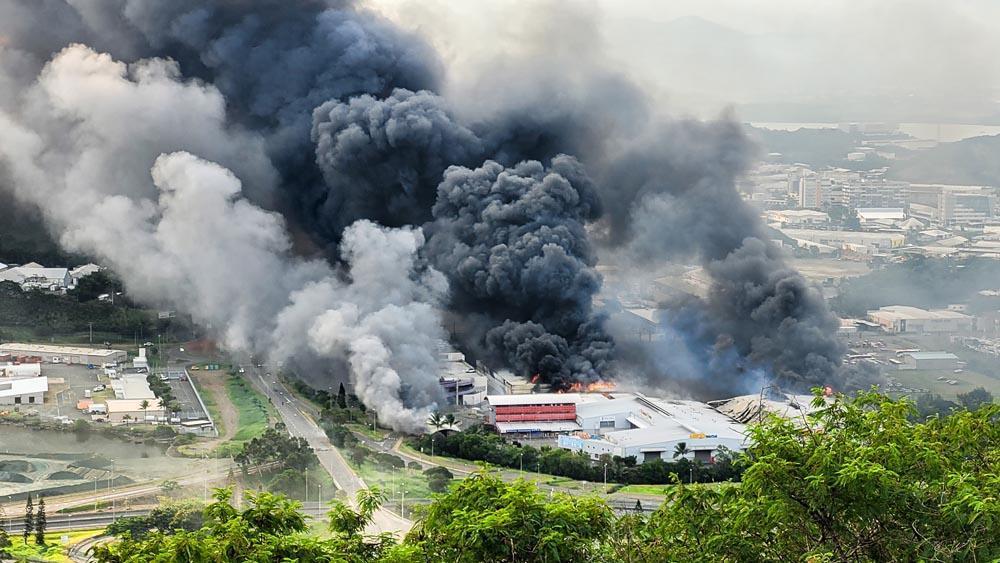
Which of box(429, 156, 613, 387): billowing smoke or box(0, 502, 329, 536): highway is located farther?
box(429, 156, 613, 387): billowing smoke

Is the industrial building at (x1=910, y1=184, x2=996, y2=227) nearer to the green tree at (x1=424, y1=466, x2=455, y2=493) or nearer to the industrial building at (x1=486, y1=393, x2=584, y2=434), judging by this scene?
the industrial building at (x1=486, y1=393, x2=584, y2=434)

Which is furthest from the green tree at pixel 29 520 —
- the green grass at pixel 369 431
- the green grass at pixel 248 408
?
the green grass at pixel 369 431

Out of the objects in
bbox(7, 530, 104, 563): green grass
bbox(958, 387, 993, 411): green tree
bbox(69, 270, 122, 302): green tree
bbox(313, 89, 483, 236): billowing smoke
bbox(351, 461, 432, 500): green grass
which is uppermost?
bbox(313, 89, 483, 236): billowing smoke

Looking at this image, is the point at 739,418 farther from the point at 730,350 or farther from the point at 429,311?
the point at 429,311

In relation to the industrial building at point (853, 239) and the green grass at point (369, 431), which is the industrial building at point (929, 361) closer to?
the industrial building at point (853, 239)

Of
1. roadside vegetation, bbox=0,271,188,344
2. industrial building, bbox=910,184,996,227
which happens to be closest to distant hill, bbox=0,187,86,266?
roadside vegetation, bbox=0,271,188,344

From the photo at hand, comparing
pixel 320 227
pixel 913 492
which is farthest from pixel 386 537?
pixel 320 227

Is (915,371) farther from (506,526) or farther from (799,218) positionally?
(506,526)
